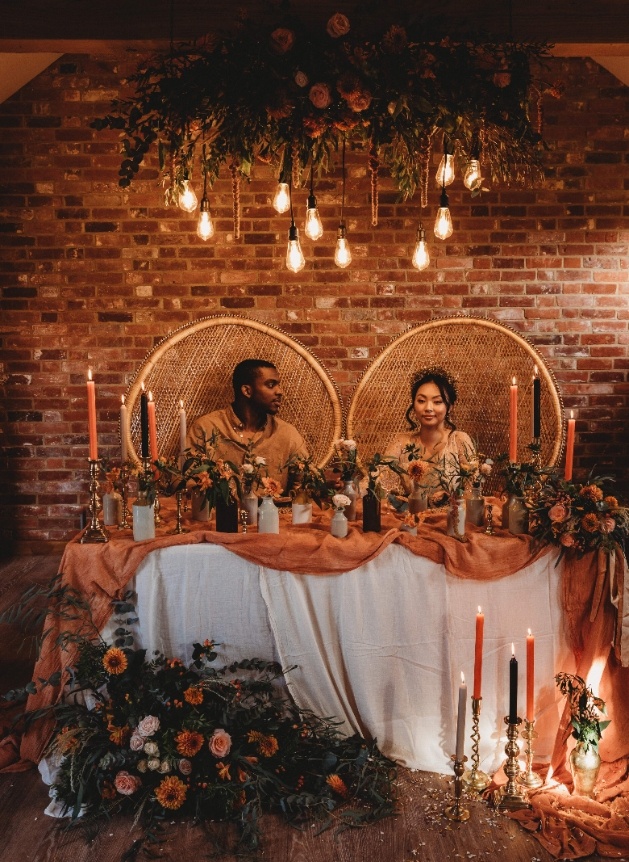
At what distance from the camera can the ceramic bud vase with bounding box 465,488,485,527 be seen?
2510 mm

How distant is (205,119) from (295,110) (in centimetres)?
32

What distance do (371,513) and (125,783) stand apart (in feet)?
3.39

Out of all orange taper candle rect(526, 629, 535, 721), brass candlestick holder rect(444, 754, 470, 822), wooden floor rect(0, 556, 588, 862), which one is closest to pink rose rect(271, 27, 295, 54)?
orange taper candle rect(526, 629, 535, 721)

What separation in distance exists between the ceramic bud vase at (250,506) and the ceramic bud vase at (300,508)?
123 mm

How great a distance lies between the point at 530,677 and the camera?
7.10 ft

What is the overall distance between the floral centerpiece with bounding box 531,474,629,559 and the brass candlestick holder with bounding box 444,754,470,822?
0.68 metres

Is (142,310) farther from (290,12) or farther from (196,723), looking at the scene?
(196,723)

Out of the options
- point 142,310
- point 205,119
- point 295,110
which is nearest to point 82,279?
point 142,310

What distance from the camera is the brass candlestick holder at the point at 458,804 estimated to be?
2.05m

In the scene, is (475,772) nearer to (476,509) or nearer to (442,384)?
(476,509)

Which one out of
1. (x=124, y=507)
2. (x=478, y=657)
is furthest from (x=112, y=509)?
(x=478, y=657)

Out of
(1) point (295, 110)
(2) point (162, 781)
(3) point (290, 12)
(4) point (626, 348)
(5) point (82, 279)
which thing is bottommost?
(2) point (162, 781)

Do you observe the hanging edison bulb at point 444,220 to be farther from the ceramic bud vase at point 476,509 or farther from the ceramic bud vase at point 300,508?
the ceramic bud vase at point 300,508

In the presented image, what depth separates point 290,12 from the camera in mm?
2582
